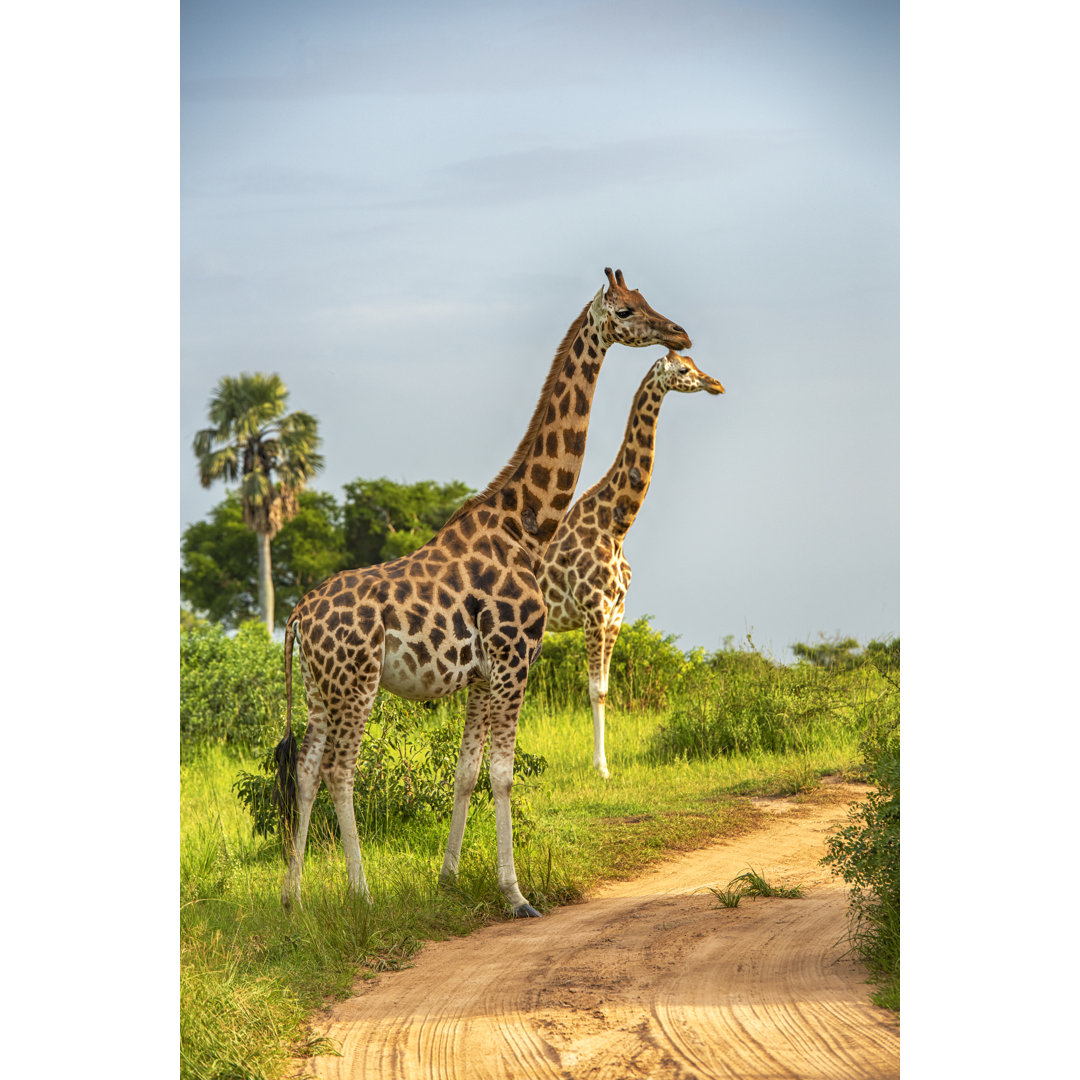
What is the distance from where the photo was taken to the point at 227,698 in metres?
11.7

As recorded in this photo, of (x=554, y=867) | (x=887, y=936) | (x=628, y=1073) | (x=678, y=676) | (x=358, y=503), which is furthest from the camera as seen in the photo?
(x=358, y=503)

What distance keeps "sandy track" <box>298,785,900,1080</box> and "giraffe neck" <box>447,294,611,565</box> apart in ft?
6.14

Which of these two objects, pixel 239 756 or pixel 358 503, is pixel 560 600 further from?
pixel 358 503

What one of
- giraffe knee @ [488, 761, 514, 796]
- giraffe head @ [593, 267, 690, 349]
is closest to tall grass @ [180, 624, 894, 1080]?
giraffe knee @ [488, 761, 514, 796]

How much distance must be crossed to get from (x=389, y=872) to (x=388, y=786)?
49.4 inches

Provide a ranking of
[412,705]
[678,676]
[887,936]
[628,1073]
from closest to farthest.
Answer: [628,1073] < [887,936] < [412,705] < [678,676]

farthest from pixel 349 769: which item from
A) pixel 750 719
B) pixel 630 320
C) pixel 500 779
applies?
pixel 750 719

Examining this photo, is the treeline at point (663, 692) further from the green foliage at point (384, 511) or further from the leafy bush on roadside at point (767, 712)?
the green foliage at point (384, 511)

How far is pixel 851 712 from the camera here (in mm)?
10359

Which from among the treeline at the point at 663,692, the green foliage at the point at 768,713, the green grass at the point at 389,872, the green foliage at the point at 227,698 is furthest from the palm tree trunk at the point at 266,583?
the green foliage at the point at 768,713

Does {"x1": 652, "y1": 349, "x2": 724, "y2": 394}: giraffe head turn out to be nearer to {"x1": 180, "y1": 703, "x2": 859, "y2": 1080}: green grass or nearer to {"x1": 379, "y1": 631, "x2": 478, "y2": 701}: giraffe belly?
{"x1": 180, "y1": 703, "x2": 859, "y2": 1080}: green grass

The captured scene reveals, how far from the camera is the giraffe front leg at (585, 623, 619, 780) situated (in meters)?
9.43
